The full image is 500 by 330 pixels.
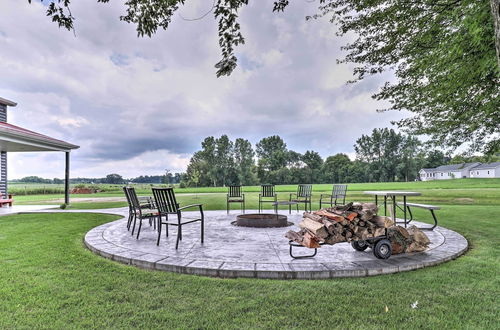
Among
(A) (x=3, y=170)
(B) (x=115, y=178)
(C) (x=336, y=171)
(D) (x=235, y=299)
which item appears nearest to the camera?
(D) (x=235, y=299)

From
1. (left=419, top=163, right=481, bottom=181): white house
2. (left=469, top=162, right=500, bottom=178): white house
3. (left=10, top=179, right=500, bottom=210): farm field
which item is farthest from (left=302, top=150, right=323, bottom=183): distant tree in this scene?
(left=469, top=162, right=500, bottom=178): white house

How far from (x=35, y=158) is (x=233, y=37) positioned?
55.2ft

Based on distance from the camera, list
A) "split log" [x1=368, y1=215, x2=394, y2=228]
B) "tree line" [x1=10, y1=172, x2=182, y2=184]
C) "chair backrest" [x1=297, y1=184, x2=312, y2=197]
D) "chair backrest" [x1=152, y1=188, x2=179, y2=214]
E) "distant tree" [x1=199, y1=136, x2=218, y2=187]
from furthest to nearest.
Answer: "distant tree" [x1=199, y1=136, x2=218, y2=187], "tree line" [x1=10, y1=172, x2=182, y2=184], "chair backrest" [x1=297, y1=184, x2=312, y2=197], "chair backrest" [x1=152, y1=188, x2=179, y2=214], "split log" [x1=368, y1=215, x2=394, y2=228]

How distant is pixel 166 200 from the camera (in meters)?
3.84

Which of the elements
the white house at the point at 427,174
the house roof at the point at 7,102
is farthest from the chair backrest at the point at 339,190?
the white house at the point at 427,174

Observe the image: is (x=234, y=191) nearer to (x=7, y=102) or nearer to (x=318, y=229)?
(x=318, y=229)

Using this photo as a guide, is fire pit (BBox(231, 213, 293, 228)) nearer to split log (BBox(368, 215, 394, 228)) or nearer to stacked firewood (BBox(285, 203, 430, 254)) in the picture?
stacked firewood (BBox(285, 203, 430, 254))

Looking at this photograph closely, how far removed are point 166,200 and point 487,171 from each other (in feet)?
→ 241

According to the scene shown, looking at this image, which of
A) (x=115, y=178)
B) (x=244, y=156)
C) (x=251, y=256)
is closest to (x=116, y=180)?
(x=115, y=178)

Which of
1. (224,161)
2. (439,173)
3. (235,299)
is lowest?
(235,299)

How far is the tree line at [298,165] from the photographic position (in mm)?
54312

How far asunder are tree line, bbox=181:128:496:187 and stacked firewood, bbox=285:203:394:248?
49181mm

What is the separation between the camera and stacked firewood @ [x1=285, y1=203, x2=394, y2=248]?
3.16m

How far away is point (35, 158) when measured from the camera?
14.9 metres
